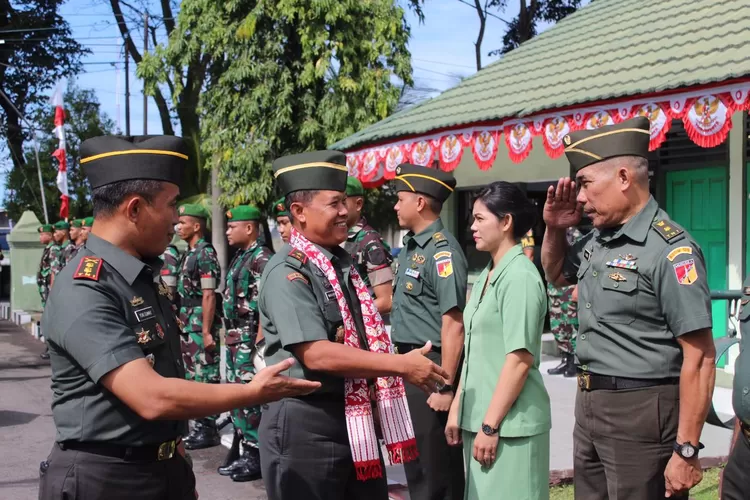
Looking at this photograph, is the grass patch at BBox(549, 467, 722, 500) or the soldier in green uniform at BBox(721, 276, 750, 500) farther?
the grass patch at BBox(549, 467, 722, 500)

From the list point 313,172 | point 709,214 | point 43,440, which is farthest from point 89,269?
point 709,214

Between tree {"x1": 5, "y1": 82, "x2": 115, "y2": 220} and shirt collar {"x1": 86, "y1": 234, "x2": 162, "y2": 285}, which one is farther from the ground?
tree {"x1": 5, "y1": 82, "x2": 115, "y2": 220}

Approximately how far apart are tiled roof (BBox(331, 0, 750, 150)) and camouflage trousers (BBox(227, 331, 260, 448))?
4009mm

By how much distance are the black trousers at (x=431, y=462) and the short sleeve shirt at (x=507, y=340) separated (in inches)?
26.0

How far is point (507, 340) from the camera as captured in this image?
3291 mm

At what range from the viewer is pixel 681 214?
8.86 metres

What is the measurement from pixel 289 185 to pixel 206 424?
4.14 metres

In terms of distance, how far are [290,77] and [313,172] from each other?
1155cm

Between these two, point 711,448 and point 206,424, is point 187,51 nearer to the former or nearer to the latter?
point 206,424

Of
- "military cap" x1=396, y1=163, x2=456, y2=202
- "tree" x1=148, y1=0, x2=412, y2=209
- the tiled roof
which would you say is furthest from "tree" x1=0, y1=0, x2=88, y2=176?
"military cap" x1=396, y1=163, x2=456, y2=202

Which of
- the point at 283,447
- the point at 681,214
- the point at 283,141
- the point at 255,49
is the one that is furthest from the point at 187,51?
the point at 283,447

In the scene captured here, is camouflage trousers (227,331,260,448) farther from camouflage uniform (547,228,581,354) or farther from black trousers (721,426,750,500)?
camouflage uniform (547,228,581,354)

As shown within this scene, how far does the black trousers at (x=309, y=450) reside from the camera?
287 centimetres

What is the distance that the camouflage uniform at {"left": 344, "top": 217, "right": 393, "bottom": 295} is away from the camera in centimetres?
502
